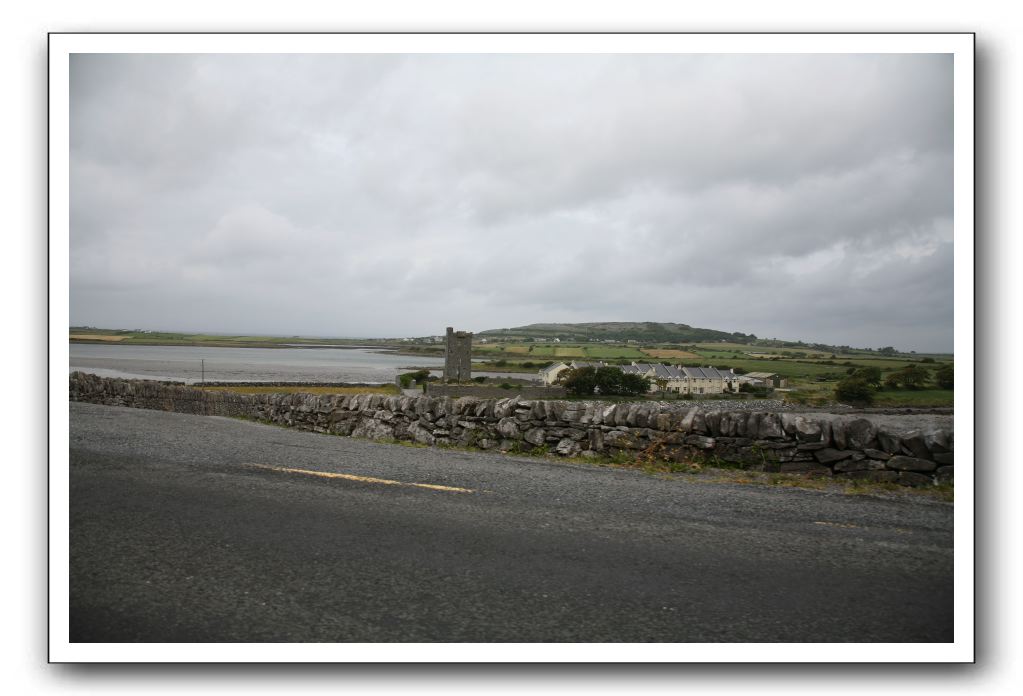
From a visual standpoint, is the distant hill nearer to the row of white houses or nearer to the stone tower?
the row of white houses

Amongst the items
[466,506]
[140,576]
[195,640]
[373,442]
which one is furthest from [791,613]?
[373,442]

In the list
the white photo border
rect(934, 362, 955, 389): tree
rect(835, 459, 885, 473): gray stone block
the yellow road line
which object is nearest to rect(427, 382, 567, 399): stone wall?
rect(835, 459, 885, 473): gray stone block

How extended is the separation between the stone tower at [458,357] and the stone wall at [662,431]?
136 ft

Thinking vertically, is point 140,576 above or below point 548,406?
below

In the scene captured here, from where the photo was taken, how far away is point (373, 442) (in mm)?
10094

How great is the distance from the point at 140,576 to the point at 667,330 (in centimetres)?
1374

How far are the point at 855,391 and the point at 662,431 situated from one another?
96.0 inches

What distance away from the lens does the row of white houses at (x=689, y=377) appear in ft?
43.1

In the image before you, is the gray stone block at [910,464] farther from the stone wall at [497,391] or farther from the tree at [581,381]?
the stone wall at [497,391]

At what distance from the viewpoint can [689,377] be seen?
1989cm

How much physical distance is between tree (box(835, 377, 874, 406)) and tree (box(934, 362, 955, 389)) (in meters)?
2.01
